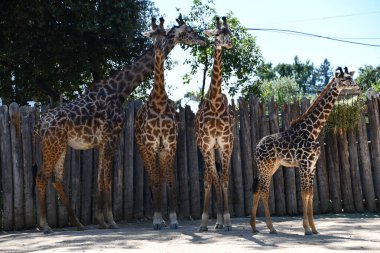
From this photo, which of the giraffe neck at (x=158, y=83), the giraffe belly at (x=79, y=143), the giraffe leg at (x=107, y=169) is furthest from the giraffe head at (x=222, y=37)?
Answer: the giraffe belly at (x=79, y=143)

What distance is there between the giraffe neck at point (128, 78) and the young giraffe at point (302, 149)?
2711 mm

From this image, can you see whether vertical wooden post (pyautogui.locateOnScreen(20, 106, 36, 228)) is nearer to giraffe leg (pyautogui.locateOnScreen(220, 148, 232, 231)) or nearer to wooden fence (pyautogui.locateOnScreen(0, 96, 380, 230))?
wooden fence (pyautogui.locateOnScreen(0, 96, 380, 230))

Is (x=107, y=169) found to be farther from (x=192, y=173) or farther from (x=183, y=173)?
(x=192, y=173)

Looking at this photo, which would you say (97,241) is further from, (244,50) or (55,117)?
(244,50)

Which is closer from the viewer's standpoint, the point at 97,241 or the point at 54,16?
the point at 97,241

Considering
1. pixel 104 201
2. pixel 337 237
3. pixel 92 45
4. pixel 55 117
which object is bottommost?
pixel 337 237

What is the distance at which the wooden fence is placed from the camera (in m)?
8.95

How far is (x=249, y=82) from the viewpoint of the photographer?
15266mm

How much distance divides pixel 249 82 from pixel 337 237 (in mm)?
9471

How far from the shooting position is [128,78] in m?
8.92

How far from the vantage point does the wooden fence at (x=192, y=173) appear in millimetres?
8945

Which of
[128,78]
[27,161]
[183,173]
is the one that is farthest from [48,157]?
[183,173]

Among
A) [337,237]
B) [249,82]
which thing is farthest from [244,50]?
[337,237]

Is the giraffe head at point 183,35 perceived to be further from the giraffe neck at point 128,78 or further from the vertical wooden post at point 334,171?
the vertical wooden post at point 334,171
